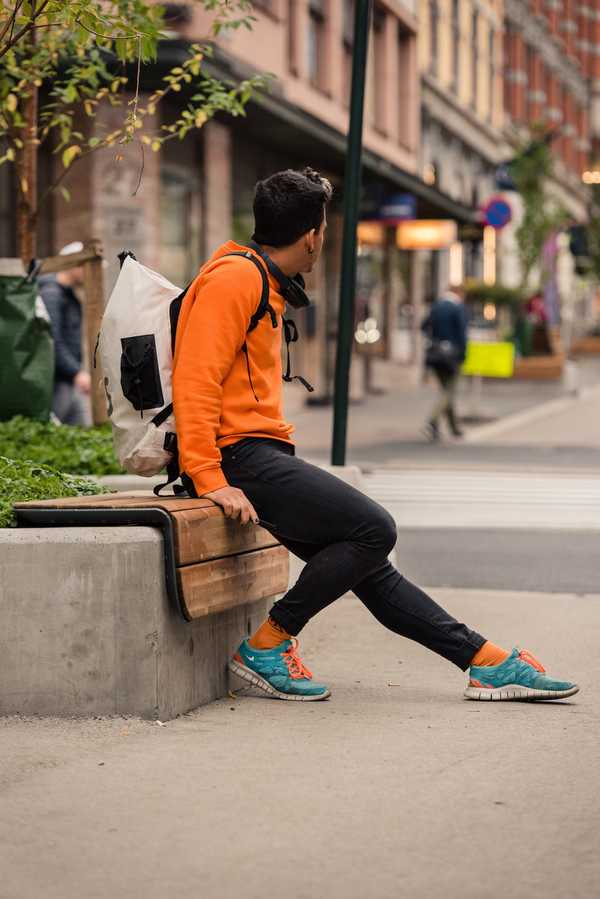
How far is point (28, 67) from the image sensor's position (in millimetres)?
8953

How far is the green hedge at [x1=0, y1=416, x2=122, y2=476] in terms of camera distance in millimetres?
8227

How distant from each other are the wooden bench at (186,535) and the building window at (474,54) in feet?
136

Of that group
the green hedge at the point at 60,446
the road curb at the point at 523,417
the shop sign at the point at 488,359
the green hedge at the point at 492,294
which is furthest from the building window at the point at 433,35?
the green hedge at the point at 60,446

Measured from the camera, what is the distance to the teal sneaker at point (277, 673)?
18.9 feet

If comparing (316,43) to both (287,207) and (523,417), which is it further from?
(287,207)

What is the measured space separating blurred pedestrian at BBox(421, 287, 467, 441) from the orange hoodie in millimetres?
14216

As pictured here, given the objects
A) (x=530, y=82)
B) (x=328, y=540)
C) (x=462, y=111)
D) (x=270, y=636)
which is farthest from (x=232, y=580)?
(x=530, y=82)

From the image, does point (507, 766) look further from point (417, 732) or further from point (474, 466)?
point (474, 466)

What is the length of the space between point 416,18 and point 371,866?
111ft

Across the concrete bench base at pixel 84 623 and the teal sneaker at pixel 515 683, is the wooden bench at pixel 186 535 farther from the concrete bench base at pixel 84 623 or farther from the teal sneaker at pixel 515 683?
the teal sneaker at pixel 515 683

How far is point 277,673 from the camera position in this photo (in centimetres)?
577

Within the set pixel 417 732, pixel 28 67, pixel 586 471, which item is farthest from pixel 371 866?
pixel 586 471

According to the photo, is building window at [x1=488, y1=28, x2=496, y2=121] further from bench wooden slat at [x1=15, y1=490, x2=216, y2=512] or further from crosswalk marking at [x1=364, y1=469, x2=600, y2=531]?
bench wooden slat at [x1=15, y1=490, x2=216, y2=512]

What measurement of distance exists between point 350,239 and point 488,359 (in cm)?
1515
